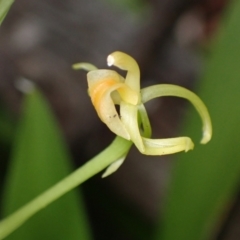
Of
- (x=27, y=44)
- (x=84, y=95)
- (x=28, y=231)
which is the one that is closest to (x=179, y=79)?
(x=84, y=95)

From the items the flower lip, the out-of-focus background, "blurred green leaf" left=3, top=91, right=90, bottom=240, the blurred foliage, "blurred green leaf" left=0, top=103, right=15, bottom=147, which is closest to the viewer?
the flower lip

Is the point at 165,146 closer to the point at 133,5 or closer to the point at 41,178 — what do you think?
the point at 41,178

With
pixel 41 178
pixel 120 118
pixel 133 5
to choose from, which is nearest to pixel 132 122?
pixel 120 118

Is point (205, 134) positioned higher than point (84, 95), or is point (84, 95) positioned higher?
point (205, 134)

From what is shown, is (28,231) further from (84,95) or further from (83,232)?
(84,95)

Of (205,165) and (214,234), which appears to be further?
(214,234)

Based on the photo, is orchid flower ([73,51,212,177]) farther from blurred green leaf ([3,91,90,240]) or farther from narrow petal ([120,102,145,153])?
blurred green leaf ([3,91,90,240])

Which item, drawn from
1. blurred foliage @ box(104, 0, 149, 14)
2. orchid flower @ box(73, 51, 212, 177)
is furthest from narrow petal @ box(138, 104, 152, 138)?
blurred foliage @ box(104, 0, 149, 14)

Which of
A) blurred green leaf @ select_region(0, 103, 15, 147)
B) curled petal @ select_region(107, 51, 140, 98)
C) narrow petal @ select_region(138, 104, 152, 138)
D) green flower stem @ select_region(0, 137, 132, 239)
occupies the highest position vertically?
curled petal @ select_region(107, 51, 140, 98)
